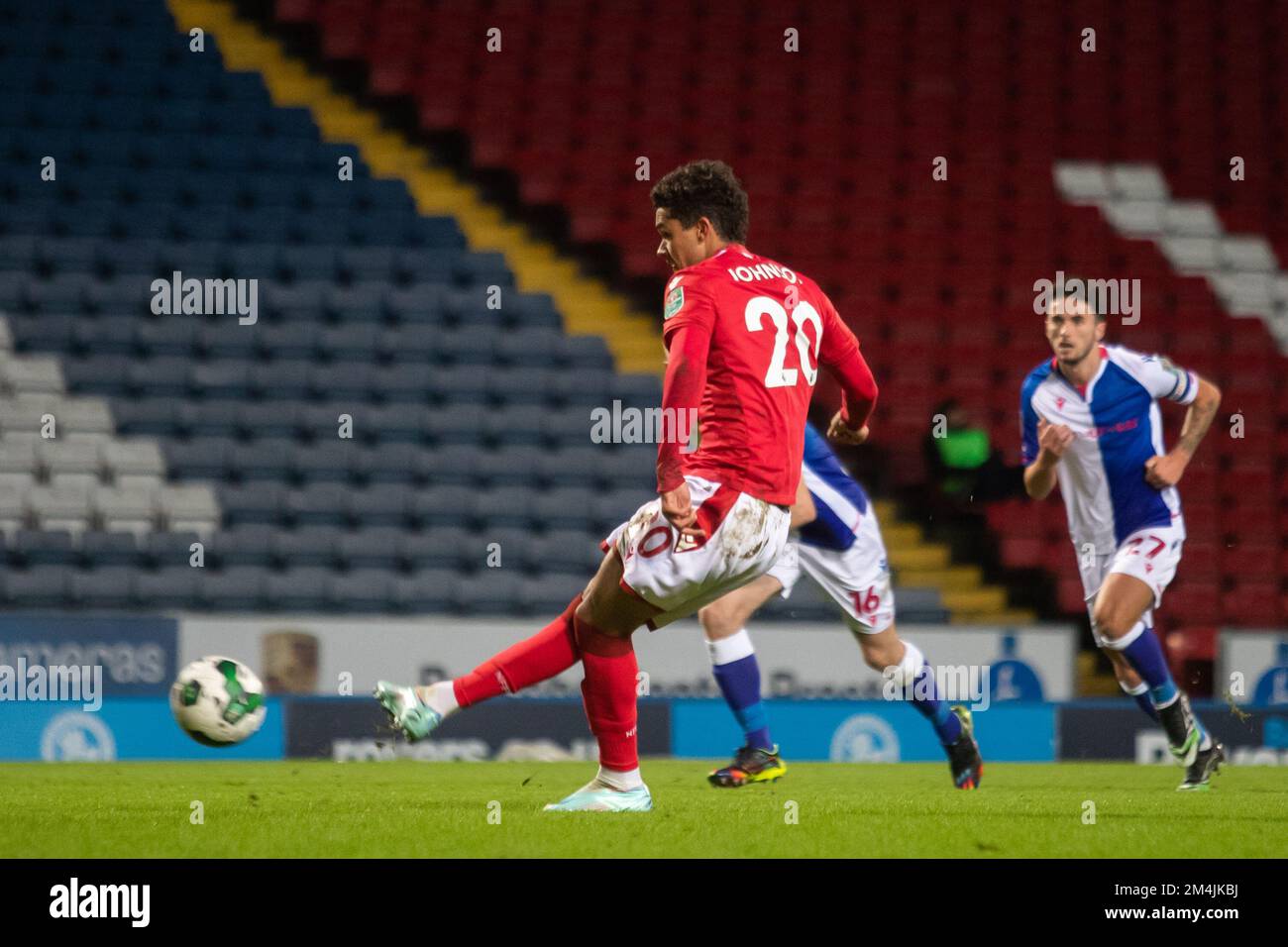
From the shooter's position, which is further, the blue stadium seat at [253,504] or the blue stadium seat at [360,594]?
the blue stadium seat at [253,504]

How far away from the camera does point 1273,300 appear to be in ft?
44.9

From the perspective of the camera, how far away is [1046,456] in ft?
22.2

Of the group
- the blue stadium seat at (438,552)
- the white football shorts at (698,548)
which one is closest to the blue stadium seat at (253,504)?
the blue stadium seat at (438,552)

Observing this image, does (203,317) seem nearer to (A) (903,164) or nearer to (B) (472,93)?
(B) (472,93)

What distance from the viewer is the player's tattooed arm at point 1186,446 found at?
675cm

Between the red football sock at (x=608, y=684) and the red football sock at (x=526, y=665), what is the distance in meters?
0.12

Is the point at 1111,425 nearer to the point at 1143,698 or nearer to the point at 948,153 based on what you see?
the point at 1143,698

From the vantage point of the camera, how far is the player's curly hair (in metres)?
4.84

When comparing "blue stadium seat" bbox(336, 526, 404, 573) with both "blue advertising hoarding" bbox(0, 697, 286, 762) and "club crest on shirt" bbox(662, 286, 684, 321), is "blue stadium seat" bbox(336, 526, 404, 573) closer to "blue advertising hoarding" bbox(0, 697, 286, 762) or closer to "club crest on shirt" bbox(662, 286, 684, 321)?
"blue advertising hoarding" bbox(0, 697, 286, 762)

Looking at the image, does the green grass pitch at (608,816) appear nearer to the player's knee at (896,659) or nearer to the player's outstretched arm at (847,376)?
the player's knee at (896,659)

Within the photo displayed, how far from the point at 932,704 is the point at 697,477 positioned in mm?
2213

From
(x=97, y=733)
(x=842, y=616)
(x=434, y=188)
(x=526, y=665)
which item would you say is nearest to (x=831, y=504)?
(x=842, y=616)

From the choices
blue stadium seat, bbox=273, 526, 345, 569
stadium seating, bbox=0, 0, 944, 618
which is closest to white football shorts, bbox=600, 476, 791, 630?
stadium seating, bbox=0, 0, 944, 618

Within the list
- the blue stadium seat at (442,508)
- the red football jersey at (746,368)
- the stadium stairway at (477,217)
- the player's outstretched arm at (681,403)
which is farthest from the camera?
the stadium stairway at (477,217)
